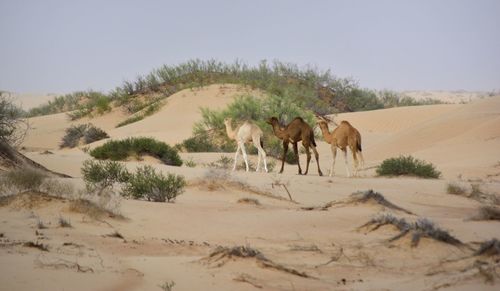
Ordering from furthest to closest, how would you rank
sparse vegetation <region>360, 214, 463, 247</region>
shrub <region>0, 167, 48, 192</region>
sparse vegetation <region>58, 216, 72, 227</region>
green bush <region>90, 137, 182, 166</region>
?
green bush <region>90, 137, 182, 166</region> < shrub <region>0, 167, 48, 192</region> < sparse vegetation <region>58, 216, 72, 227</region> < sparse vegetation <region>360, 214, 463, 247</region>

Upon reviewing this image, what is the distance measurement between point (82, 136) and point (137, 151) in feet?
52.7

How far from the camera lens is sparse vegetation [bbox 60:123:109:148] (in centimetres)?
3866

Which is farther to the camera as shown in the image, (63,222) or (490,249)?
(63,222)

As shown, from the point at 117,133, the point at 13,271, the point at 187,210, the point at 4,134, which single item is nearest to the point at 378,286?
the point at 13,271

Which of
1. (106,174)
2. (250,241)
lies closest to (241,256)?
(250,241)

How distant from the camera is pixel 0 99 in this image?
19.5 m

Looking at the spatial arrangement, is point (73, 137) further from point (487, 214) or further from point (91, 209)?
point (487, 214)

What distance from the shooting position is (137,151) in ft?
80.3

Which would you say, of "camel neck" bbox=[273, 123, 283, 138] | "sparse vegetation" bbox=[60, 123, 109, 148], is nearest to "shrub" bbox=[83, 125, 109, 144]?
"sparse vegetation" bbox=[60, 123, 109, 148]

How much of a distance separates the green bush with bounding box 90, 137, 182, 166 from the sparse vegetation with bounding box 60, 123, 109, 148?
13.9 meters

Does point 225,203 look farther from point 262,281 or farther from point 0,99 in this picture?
point 0,99

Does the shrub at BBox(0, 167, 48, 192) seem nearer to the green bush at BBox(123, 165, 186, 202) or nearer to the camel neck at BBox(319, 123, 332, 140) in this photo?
the green bush at BBox(123, 165, 186, 202)

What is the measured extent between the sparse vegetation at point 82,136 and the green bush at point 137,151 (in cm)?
1389

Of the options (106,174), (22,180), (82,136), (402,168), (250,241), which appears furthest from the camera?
(82,136)
